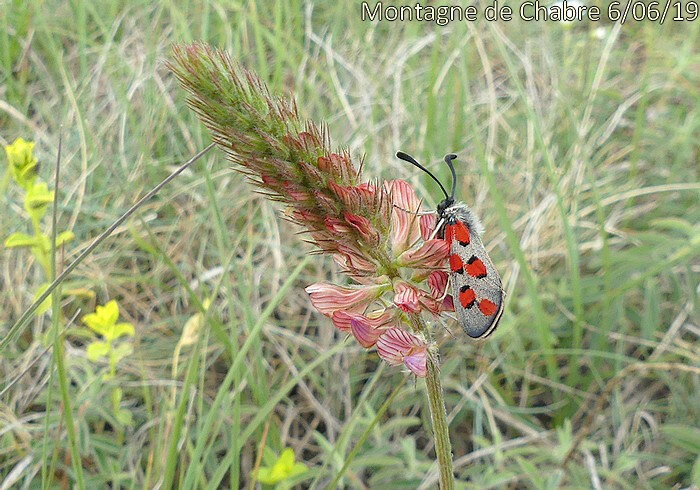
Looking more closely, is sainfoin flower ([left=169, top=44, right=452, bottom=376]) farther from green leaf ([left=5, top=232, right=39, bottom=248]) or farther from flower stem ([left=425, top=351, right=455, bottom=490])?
green leaf ([left=5, top=232, right=39, bottom=248])

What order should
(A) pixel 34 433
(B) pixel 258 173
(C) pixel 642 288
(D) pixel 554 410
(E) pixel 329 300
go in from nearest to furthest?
1. (B) pixel 258 173
2. (E) pixel 329 300
3. (A) pixel 34 433
4. (D) pixel 554 410
5. (C) pixel 642 288

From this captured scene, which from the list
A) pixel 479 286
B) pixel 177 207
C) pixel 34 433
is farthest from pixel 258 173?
pixel 177 207

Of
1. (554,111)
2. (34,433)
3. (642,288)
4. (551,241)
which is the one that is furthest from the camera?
(554,111)

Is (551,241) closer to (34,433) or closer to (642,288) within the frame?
(642,288)

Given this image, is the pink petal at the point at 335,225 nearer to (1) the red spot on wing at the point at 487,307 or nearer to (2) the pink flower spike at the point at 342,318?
(2) the pink flower spike at the point at 342,318

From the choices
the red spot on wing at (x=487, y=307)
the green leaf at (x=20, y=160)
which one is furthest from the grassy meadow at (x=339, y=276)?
the red spot on wing at (x=487, y=307)

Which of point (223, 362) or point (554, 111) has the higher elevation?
point (554, 111)
